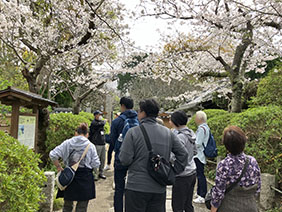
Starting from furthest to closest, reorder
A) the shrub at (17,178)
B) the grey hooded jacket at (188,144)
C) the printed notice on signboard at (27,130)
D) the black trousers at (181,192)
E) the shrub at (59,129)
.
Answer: the shrub at (59,129)
the printed notice on signboard at (27,130)
the grey hooded jacket at (188,144)
the black trousers at (181,192)
the shrub at (17,178)

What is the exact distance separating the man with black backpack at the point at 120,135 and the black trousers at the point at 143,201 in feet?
3.76

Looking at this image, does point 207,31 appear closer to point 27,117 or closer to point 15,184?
point 27,117

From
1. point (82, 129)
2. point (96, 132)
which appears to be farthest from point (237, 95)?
point (82, 129)

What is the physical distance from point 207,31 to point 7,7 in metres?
5.81

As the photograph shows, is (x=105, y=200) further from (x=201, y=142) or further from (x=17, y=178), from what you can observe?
(x=17, y=178)

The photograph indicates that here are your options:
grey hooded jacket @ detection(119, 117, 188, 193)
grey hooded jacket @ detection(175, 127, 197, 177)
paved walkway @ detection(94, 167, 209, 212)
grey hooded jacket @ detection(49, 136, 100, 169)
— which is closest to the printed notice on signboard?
grey hooded jacket @ detection(49, 136, 100, 169)

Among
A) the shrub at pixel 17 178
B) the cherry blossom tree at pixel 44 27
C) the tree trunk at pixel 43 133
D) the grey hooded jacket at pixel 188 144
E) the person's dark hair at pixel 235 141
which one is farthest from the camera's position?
the tree trunk at pixel 43 133

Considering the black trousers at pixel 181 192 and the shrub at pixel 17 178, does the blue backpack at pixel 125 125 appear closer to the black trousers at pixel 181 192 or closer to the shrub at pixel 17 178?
the black trousers at pixel 181 192

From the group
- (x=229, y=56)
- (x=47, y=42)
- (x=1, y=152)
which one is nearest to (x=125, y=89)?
(x=229, y=56)

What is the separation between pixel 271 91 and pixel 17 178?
22.2ft

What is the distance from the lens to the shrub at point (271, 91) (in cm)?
658

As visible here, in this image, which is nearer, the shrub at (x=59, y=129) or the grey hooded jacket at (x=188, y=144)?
the grey hooded jacket at (x=188, y=144)

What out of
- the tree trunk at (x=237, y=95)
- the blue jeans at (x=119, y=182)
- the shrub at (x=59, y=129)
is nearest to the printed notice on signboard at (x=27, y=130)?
the shrub at (x=59, y=129)

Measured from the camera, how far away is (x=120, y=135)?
369cm
